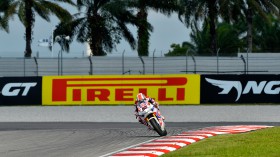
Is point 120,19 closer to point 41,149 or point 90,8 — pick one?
point 90,8

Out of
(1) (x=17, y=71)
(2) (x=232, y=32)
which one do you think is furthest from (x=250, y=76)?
(2) (x=232, y=32)

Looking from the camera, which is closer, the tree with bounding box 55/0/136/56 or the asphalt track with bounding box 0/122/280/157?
the asphalt track with bounding box 0/122/280/157

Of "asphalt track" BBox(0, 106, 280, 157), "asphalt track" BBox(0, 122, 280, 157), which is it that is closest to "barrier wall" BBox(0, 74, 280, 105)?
"asphalt track" BBox(0, 106, 280, 157)

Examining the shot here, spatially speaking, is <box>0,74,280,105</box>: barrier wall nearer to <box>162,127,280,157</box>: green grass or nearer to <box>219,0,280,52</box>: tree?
<box>219,0,280,52</box>: tree

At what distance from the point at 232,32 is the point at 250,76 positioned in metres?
45.4

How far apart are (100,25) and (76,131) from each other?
28.6 meters

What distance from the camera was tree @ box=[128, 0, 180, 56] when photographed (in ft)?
164

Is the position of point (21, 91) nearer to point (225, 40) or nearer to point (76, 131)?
point (76, 131)

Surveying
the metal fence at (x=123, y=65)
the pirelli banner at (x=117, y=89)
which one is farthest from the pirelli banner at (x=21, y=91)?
the metal fence at (x=123, y=65)

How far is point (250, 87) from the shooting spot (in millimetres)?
35250

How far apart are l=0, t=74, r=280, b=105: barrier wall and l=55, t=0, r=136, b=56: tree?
14559 millimetres

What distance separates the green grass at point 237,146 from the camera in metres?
13.9

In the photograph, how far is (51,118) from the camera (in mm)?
31047

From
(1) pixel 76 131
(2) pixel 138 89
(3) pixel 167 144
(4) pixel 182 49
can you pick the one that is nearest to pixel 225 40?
(4) pixel 182 49
